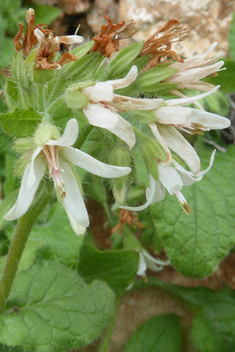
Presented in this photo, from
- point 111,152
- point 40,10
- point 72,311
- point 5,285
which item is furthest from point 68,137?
point 40,10

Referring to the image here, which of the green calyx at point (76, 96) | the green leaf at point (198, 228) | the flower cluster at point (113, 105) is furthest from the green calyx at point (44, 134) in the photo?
the green leaf at point (198, 228)

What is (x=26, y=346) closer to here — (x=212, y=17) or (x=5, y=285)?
(x=5, y=285)

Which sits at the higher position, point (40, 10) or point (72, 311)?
point (40, 10)

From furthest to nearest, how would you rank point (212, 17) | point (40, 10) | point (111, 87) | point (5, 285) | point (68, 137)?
point (40, 10)
point (212, 17)
point (5, 285)
point (111, 87)
point (68, 137)

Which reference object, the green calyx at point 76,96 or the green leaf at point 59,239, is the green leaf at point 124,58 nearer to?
the green calyx at point 76,96

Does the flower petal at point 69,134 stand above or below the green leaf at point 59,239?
above

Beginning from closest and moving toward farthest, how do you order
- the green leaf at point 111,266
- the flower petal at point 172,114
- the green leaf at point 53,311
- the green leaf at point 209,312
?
the flower petal at point 172,114
the green leaf at point 53,311
the green leaf at point 111,266
the green leaf at point 209,312

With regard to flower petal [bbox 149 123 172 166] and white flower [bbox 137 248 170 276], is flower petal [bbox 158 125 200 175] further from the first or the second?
white flower [bbox 137 248 170 276]
